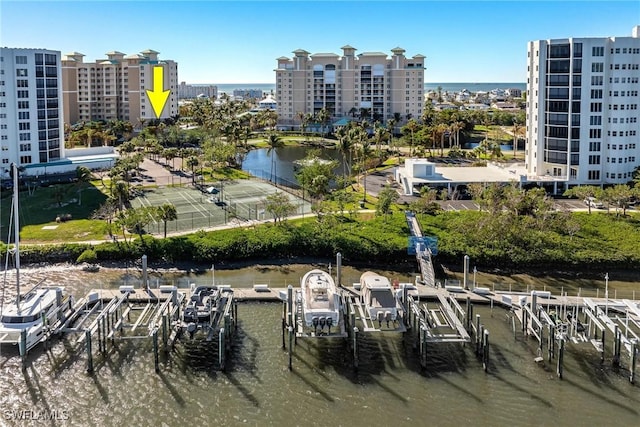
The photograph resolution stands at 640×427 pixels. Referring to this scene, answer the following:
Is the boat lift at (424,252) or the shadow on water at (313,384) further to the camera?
the boat lift at (424,252)

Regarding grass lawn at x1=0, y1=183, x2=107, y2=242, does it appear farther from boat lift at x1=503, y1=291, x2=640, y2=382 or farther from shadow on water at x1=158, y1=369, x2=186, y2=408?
boat lift at x1=503, y1=291, x2=640, y2=382

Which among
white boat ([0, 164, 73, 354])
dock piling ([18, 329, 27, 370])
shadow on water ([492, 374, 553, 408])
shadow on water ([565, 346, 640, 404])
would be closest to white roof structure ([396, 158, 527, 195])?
shadow on water ([565, 346, 640, 404])

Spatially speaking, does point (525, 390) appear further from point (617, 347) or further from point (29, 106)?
point (29, 106)

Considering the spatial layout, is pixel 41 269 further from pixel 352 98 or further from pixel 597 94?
pixel 352 98

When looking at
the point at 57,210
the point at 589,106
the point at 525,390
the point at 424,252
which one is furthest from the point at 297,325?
the point at 589,106

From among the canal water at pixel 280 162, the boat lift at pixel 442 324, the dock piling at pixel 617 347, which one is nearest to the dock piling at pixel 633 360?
the dock piling at pixel 617 347

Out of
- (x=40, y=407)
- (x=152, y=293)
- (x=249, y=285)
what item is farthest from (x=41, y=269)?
(x=40, y=407)

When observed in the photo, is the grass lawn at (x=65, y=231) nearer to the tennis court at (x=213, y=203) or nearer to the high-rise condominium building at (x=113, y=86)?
the tennis court at (x=213, y=203)
